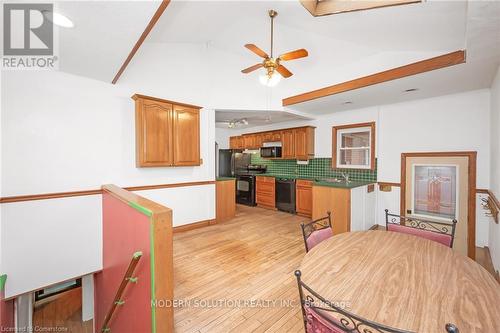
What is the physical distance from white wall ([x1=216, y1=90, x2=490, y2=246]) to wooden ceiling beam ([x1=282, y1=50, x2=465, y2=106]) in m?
1.35

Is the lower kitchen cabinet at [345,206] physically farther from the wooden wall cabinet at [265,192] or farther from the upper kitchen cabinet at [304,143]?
the wooden wall cabinet at [265,192]

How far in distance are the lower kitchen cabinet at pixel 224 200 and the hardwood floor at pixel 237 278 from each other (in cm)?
44

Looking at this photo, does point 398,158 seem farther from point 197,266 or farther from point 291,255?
point 197,266

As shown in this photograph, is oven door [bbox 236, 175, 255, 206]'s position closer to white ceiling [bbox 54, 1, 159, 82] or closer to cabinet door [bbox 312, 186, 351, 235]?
cabinet door [bbox 312, 186, 351, 235]

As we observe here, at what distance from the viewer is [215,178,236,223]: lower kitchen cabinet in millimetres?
4578

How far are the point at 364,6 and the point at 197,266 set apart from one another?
3.25 metres

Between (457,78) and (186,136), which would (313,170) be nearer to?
(457,78)

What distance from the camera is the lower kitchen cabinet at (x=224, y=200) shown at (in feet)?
15.0

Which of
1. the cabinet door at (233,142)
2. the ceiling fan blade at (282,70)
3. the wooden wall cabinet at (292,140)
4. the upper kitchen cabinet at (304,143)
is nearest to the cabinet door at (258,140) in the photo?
the wooden wall cabinet at (292,140)

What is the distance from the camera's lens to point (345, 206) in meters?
3.53

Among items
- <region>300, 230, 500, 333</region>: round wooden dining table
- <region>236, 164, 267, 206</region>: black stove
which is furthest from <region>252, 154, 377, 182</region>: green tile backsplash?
<region>300, 230, 500, 333</region>: round wooden dining table

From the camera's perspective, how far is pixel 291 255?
301 centimetres

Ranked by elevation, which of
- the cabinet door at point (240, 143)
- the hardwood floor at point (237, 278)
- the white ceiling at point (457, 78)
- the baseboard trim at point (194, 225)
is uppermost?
the white ceiling at point (457, 78)

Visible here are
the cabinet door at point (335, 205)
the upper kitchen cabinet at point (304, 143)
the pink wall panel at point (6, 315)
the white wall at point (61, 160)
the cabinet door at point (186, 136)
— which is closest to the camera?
the pink wall panel at point (6, 315)
